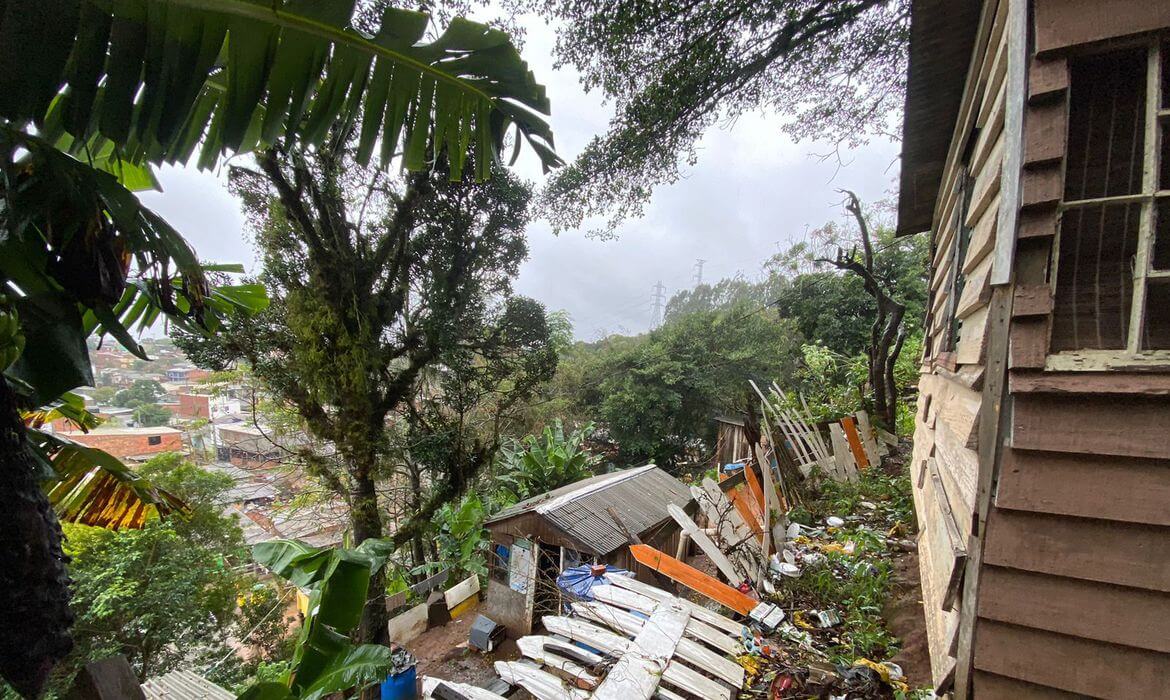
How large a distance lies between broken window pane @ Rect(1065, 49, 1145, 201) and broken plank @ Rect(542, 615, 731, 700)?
9.51 ft

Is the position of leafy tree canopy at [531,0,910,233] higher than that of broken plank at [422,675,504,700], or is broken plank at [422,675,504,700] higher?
leafy tree canopy at [531,0,910,233]

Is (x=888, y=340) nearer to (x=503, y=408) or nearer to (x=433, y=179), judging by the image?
(x=503, y=408)

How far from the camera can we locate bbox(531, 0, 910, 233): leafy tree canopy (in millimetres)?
5551

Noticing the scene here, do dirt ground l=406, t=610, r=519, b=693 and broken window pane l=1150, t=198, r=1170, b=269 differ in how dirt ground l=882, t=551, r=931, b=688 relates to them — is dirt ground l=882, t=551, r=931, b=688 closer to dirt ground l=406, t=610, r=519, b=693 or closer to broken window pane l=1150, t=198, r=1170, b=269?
broken window pane l=1150, t=198, r=1170, b=269

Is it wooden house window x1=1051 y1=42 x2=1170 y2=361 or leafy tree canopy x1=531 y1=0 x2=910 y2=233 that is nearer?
wooden house window x1=1051 y1=42 x2=1170 y2=361

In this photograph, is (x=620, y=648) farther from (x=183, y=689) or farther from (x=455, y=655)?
(x=455, y=655)

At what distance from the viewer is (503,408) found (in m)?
9.35

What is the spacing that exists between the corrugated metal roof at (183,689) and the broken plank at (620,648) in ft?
12.1

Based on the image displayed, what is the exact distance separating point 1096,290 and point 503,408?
887 cm

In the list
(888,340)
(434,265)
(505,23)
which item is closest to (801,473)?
(888,340)

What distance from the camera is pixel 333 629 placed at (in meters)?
1.77

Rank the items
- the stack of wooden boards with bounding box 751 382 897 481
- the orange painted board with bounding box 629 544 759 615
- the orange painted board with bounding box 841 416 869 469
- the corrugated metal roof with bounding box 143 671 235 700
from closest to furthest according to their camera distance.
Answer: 1. the orange painted board with bounding box 629 544 759 615
2. the corrugated metal roof with bounding box 143 671 235 700
3. the stack of wooden boards with bounding box 751 382 897 481
4. the orange painted board with bounding box 841 416 869 469

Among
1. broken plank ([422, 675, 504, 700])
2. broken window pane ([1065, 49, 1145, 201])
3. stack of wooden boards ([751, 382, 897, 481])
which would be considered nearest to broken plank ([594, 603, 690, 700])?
broken plank ([422, 675, 504, 700])

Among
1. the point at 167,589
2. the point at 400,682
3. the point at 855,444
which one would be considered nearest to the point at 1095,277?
the point at 855,444
